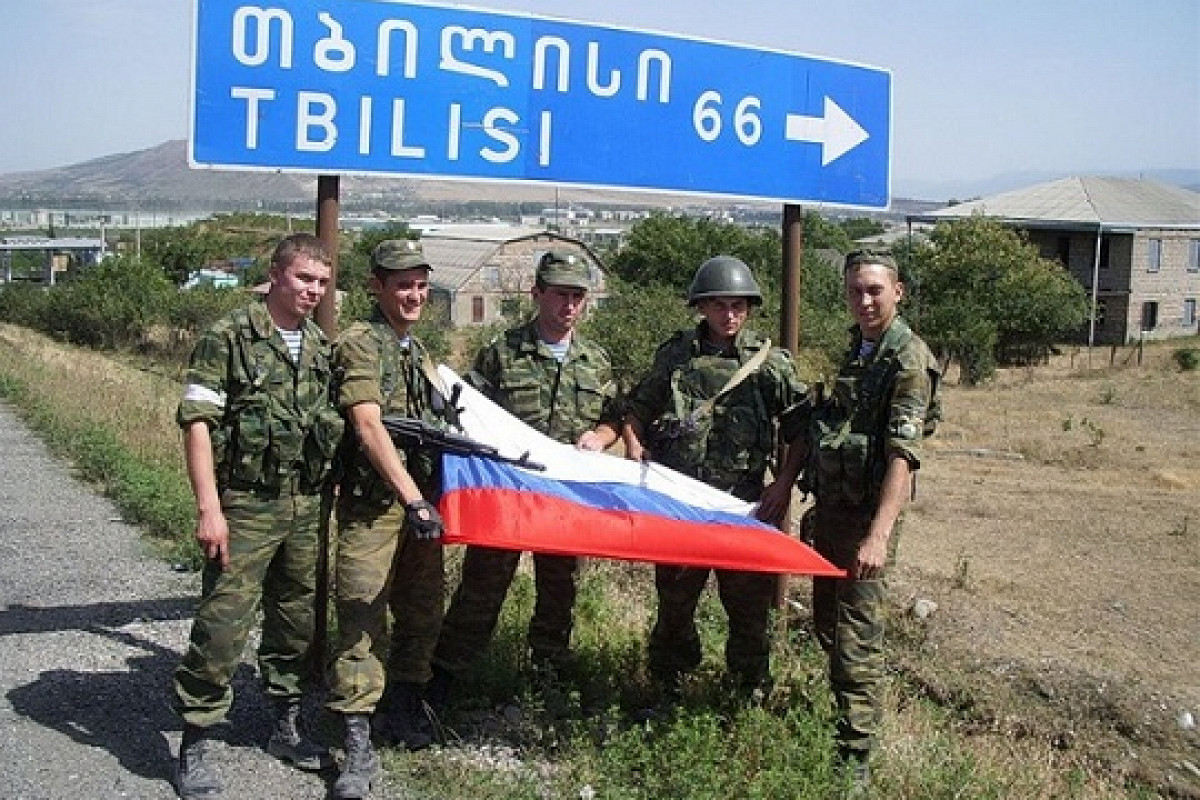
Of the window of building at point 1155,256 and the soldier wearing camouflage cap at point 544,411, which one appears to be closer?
the soldier wearing camouflage cap at point 544,411

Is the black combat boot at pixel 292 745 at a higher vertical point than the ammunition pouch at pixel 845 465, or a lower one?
lower

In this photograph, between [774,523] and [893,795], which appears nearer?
[893,795]

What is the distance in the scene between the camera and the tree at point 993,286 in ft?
125

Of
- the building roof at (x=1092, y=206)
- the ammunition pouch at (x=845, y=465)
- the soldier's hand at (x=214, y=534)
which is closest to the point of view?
the soldier's hand at (x=214, y=534)

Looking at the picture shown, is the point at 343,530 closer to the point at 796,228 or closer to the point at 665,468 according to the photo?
the point at 665,468

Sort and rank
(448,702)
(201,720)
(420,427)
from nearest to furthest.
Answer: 1. (201,720)
2. (420,427)
3. (448,702)

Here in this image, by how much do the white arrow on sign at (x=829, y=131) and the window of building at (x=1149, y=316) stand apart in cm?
4533

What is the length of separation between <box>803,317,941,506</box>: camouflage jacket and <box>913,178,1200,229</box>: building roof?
42807mm

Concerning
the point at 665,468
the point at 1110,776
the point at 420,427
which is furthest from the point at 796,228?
the point at 1110,776

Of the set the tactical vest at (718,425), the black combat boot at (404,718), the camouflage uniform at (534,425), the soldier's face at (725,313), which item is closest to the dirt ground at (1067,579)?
the tactical vest at (718,425)

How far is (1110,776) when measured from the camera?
21.4ft

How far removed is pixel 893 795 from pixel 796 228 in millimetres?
2602

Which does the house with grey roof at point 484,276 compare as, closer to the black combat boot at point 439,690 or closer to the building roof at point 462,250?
the building roof at point 462,250

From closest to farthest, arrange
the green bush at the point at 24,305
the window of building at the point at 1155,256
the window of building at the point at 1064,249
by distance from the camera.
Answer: the window of building at the point at 1155,256
the window of building at the point at 1064,249
the green bush at the point at 24,305
